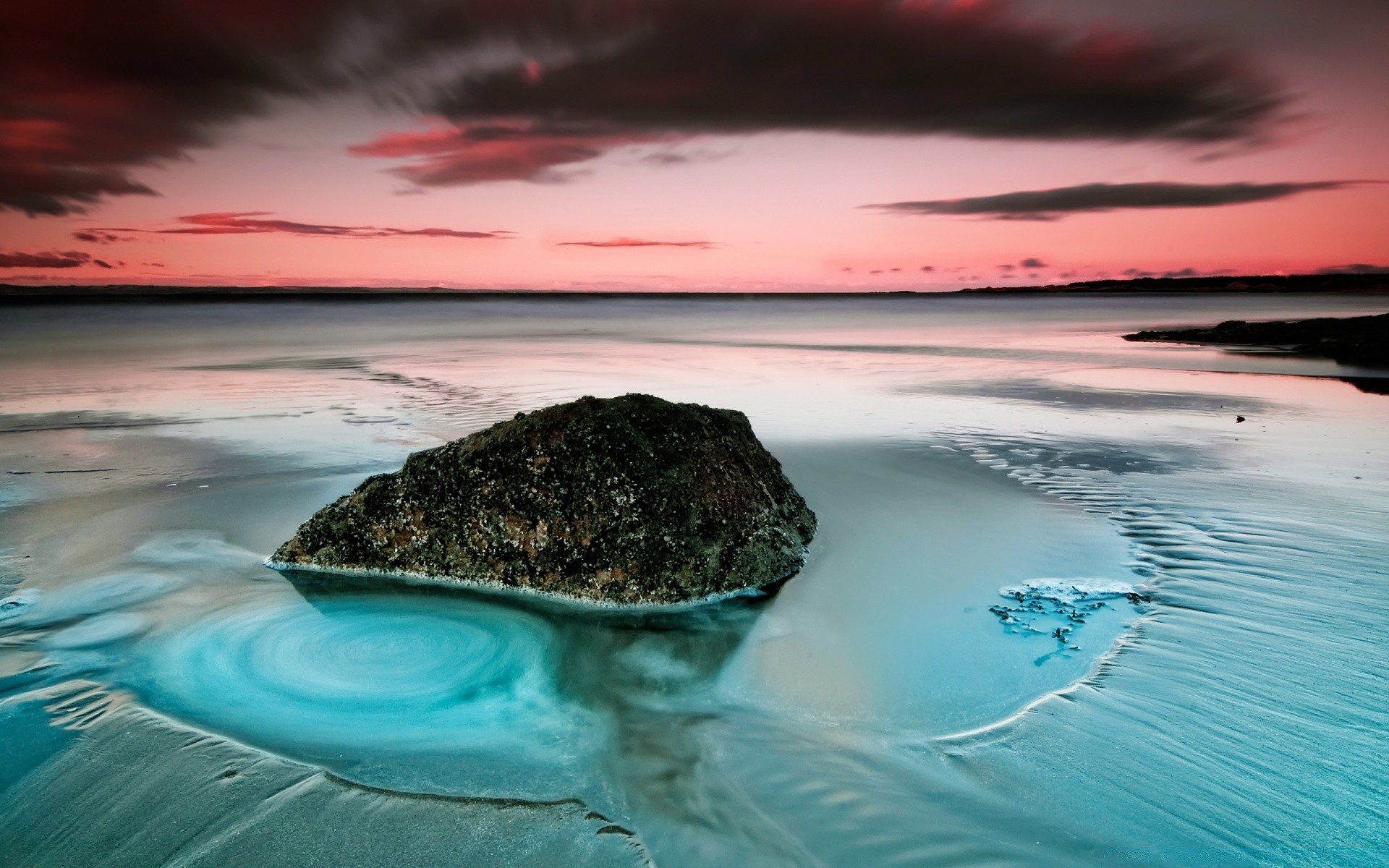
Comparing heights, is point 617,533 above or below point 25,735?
above

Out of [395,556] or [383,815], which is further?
[395,556]

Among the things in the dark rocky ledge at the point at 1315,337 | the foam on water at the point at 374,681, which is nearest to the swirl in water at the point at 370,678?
the foam on water at the point at 374,681

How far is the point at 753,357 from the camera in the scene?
64.3 ft

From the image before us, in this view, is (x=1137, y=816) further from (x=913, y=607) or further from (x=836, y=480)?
(x=836, y=480)

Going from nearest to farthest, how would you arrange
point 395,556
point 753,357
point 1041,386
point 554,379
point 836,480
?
1. point 395,556
2. point 836,480
3. point 1041,386
4. point 554,379
5. point 753,357

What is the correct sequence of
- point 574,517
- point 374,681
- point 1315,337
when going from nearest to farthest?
point 374,681, point 574,517, point 1315,337

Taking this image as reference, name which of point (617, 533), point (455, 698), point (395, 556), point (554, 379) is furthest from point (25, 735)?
point (554, 379)

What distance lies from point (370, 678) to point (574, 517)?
49.7 inches

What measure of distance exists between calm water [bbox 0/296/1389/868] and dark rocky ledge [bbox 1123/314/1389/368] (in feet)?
40.5

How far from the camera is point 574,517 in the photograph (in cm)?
416

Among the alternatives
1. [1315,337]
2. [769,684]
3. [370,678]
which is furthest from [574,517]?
[1315,337]

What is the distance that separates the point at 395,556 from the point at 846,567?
99.9 inches

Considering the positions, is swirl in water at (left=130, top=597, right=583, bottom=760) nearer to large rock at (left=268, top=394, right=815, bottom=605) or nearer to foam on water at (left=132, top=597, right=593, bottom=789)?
foam on water at (left=132, top=597, right=593, bottom=789)

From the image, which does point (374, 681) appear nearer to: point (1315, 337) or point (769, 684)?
point (769, 684)
